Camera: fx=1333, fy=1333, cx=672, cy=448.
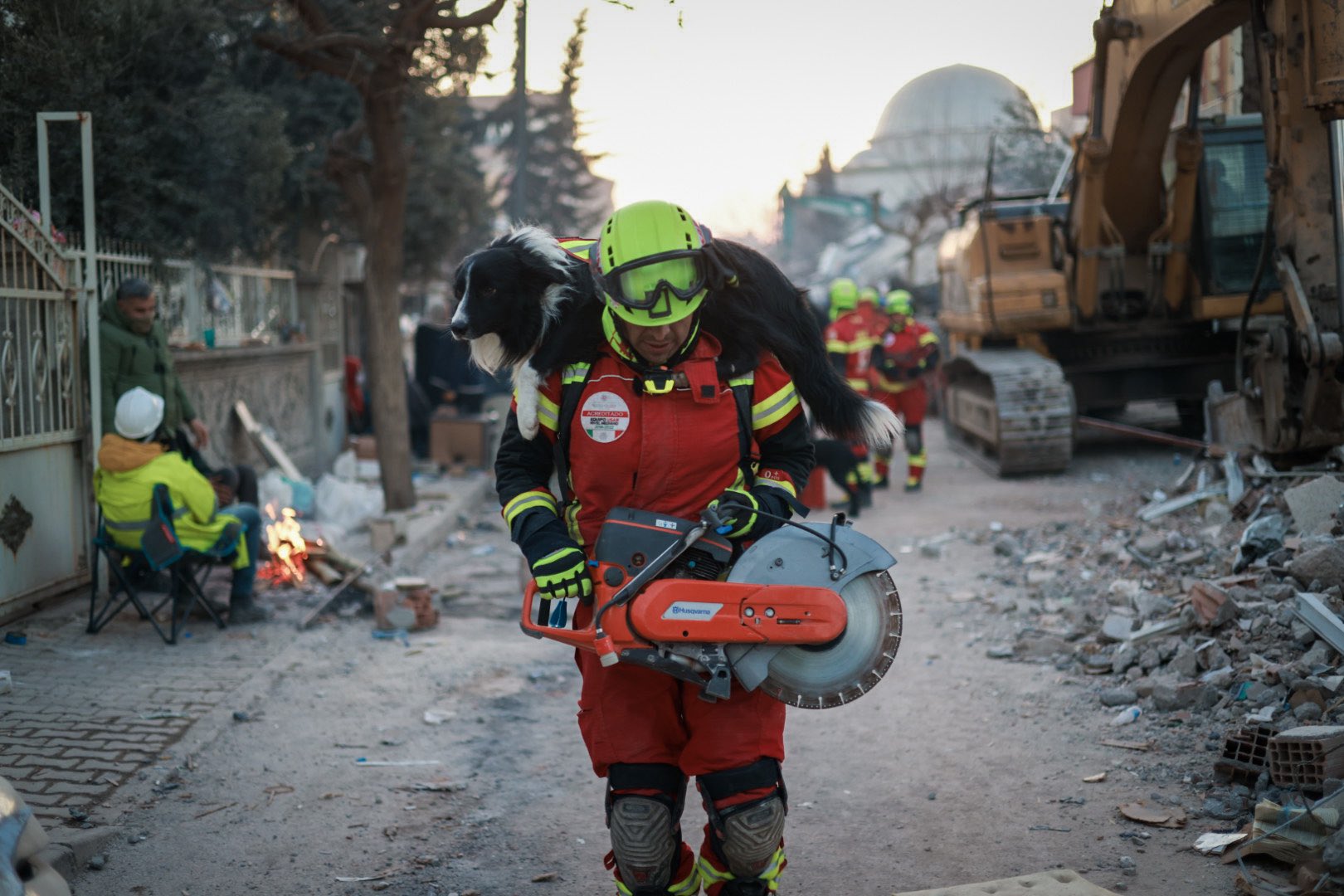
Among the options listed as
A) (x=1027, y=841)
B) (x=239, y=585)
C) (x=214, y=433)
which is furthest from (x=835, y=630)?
(x=214, y=433)

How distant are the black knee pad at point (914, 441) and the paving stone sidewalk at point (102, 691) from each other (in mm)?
6954

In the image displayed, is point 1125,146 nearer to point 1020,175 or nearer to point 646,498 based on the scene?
point 646,498

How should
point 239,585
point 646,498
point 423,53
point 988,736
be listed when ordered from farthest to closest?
point 423,53
point 239,585
point 988,736
point 646,498

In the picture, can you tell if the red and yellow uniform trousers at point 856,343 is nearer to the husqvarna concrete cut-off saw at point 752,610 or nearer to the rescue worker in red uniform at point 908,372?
the rescue worker in red uniform at point 908,372

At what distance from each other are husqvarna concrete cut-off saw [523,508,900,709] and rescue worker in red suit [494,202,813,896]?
11cm

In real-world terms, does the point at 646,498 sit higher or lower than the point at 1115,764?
higher

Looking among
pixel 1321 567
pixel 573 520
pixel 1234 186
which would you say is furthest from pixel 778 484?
pixel 1234 186

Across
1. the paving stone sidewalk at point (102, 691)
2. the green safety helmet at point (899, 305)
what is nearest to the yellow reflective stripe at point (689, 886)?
the paving stone sidewalk at point (102, 691)

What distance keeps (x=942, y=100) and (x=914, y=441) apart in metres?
49.5

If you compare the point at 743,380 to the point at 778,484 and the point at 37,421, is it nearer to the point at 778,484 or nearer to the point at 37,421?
the point at 778,484

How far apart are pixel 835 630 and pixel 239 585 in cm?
555

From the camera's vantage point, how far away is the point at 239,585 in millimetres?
7969

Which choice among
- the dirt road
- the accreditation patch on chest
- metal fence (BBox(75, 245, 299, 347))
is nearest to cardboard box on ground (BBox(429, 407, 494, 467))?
metal fence (BBox(75, 245, 299, 347))

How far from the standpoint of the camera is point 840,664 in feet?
11.0
